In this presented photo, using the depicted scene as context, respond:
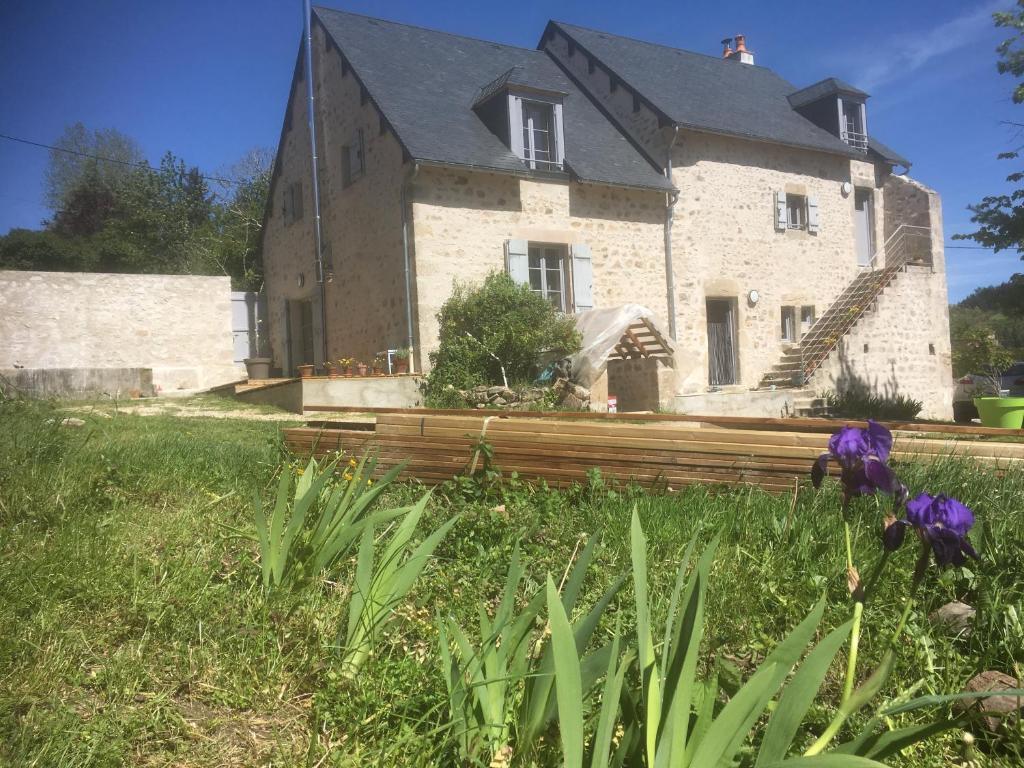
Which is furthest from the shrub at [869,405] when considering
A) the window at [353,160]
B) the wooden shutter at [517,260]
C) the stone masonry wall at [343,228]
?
the window at [353,160]

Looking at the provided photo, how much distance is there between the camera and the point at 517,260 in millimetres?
12500

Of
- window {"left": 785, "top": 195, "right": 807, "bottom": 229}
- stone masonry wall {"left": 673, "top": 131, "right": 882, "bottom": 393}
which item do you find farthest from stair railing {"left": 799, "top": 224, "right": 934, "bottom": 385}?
window {"left": 785, "top": 195, "right": 807, "bottom": 229}

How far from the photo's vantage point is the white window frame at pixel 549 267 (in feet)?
42.9

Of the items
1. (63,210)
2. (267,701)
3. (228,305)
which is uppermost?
(63,210)

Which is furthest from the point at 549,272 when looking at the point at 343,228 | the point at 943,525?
A: the point at 943,525

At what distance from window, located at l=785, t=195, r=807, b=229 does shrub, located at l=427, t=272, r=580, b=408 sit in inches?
295

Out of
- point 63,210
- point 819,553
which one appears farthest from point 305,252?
point 63,210

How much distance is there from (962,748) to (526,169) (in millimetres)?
11507

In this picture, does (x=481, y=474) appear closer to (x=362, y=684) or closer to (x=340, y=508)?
(x=340, y=508)

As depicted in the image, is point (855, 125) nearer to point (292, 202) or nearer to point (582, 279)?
point (582, 279)

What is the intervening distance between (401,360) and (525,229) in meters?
3.03

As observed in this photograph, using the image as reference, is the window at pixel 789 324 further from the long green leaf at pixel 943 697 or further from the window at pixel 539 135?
the long green leaf at pixel 943 697

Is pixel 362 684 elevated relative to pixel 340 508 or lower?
lower

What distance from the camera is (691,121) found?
14.5 metres
